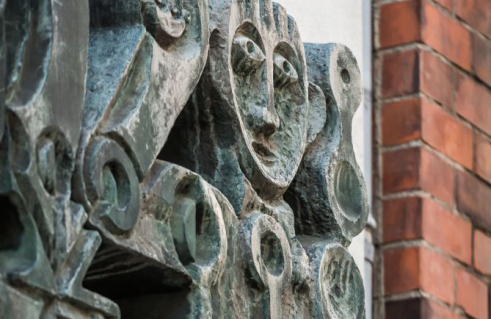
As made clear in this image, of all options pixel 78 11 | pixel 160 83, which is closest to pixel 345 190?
pixel 160 83

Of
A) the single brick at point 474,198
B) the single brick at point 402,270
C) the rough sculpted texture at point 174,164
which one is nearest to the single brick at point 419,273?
the single brick at point 402,270

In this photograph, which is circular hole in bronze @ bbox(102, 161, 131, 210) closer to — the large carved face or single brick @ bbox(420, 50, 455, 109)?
the large carved face

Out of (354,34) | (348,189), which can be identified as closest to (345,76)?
(348,189)

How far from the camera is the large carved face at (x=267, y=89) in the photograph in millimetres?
1353

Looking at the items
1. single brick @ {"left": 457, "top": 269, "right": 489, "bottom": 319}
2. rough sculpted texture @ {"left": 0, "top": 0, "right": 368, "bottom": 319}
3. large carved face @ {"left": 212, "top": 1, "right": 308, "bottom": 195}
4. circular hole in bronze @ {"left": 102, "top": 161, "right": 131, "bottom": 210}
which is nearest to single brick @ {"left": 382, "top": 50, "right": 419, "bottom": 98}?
single brick @ {"left": 457, "top": 269, "right": 489, "bottom": 319}

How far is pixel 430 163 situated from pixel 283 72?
2.97 ft

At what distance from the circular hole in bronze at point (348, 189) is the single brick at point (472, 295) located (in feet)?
2.67

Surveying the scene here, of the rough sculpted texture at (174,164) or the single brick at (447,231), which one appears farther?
the single brick at (447,231)

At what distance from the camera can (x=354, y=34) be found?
2164 mm

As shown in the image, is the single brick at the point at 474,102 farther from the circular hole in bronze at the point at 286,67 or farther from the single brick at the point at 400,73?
the circular hole in bronze at the point at 286,67

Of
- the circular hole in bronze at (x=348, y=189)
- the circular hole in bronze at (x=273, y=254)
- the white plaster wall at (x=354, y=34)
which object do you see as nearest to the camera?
the circular hole in bronze at (x=273, y=254)

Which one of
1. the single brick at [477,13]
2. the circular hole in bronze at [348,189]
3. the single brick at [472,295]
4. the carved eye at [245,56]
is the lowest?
the circular hole in bronze at [348,189]

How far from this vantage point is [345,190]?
151 centimetres

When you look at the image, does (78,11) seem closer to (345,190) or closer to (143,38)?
(143,38)
